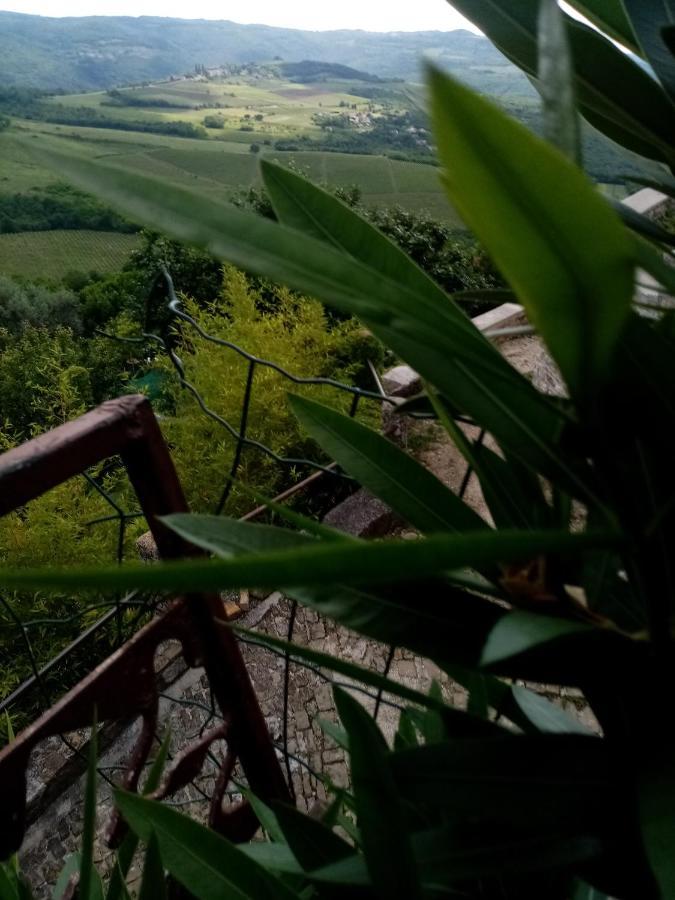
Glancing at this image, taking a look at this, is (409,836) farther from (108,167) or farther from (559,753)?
(108,167)

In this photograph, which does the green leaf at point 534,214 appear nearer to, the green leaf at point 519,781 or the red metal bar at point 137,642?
the green leaf at point 519,781

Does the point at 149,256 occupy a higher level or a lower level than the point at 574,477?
lower

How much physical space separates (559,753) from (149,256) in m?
9.56

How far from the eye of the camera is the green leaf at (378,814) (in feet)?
0.93

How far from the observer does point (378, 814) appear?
29cm

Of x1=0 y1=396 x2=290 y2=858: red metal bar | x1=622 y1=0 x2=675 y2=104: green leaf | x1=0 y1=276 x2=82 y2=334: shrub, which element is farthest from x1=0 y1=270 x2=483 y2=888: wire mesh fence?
x1=0 y1=276 x2=82 y2=334: shrub

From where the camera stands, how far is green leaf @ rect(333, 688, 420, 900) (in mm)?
284

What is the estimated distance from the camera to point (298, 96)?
2148 centimetres

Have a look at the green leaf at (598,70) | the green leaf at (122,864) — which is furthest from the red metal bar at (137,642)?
the green leaf at (598,70)

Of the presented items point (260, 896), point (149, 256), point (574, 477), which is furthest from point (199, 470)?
point (149, 256)

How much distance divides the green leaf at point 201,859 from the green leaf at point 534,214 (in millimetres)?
388

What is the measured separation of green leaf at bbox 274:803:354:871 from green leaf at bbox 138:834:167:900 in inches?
3.0

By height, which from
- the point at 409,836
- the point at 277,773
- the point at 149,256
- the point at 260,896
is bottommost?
the point at 149,256

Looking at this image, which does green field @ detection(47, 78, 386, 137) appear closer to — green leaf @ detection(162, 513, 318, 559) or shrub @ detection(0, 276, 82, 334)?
shrub @ detection(0, 276, 82, 334)
